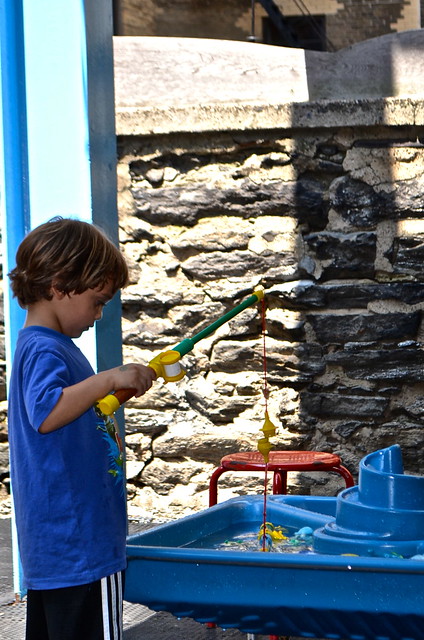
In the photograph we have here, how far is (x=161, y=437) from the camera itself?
13.8 feet

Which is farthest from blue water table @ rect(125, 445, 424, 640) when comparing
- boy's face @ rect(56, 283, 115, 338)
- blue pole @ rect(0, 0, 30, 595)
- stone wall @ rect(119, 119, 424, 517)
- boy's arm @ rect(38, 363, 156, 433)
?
stone wall @ rect(119, 119, 424, 517)

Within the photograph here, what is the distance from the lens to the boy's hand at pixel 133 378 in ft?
5.55

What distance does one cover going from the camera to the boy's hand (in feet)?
5.55

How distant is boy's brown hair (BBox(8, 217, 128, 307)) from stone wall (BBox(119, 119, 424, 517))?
226 cm

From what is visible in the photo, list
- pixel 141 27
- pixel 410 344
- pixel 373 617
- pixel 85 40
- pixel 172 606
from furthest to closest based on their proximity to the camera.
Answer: pixel 141 27
pixel 410 344
pixel 85 40
pixel 172 606
pixel 373 617

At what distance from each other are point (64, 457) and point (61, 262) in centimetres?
36

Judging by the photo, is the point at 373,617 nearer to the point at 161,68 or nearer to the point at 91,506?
the point at 91,506

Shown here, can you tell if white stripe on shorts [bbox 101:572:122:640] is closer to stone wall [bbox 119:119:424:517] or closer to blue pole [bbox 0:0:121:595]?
blue pole [bbox 0:0:121:595]

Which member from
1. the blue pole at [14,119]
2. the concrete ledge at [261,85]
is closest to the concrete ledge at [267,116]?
the concrete ledge at [261,85]

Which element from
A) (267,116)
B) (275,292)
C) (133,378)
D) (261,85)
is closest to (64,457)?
(133,378)

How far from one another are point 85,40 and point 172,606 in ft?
5.33

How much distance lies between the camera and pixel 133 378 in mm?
1696

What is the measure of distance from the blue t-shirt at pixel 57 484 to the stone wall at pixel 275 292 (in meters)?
2.32

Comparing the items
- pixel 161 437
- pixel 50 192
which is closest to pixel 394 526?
pixel 50 192
